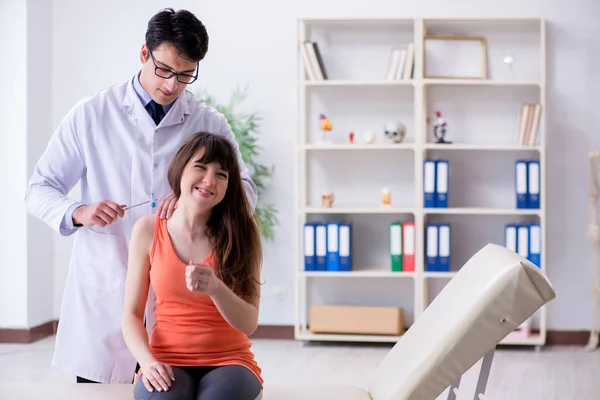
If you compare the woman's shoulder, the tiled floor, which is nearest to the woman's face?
the woman's shoulder

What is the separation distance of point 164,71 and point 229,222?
0.38 m

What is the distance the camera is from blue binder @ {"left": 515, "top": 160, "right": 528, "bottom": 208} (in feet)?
14.7

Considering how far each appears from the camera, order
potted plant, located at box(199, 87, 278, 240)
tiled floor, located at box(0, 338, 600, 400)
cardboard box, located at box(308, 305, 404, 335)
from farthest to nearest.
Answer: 1. potted plant, located at box(199, 87, 278, 240)
2. cardboard box, located at box(308, 305, 404, 335)
3. tiled floor, located at box(0, 338, 600, 400)

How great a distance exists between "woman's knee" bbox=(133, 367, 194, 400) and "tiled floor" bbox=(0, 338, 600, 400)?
2.13 meters

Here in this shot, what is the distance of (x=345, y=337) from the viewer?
4586mm

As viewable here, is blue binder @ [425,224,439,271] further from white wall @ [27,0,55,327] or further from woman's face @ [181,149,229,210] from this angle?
woman's face @ [181,149,229,210]

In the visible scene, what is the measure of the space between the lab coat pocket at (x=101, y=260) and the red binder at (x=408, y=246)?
2744 millimetres

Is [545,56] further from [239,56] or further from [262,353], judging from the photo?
[262,353]

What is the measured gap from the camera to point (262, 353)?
14.7 ft

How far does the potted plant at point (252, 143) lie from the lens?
4.67 metres

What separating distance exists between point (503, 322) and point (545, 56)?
326cm

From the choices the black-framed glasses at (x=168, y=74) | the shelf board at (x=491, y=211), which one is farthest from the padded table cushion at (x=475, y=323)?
the shelf board at (x=491, y=211)

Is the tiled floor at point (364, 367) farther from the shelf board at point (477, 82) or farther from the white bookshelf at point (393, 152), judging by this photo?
the shelf board at point (477, 82)

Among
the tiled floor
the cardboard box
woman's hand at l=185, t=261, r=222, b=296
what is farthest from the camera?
the cardboard box
